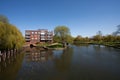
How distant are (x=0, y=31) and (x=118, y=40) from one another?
250 ft

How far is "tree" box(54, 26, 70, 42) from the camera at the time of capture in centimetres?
7450

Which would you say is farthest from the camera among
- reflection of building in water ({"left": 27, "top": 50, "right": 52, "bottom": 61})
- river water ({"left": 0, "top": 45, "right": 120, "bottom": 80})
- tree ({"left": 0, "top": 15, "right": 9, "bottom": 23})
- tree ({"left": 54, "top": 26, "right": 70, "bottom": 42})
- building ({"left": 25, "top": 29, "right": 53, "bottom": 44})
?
building ({"left": 25, "top": 29, "right": 53, "bottom": 44})

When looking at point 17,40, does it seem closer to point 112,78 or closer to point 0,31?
point 0,31

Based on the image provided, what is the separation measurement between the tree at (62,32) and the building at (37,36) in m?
21.2

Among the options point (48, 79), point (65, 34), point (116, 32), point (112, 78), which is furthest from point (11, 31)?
point (116, 32)

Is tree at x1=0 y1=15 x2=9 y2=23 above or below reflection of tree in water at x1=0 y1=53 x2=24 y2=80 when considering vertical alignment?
above

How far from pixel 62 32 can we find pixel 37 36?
28.3 m

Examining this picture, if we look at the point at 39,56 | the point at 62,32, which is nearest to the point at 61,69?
the point at 39,56

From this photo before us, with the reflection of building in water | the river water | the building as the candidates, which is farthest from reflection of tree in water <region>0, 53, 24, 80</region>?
the building

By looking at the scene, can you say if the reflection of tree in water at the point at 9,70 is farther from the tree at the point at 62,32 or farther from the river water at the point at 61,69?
the tree at the point at 62,32

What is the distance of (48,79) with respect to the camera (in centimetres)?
1521

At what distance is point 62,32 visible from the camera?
7475 centimetres

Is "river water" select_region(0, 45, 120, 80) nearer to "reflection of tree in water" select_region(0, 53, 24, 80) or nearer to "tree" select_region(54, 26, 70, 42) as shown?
"reflection of tree in water" select_region(0, 53, 24, 80)

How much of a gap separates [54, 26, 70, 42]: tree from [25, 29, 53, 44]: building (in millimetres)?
21194
